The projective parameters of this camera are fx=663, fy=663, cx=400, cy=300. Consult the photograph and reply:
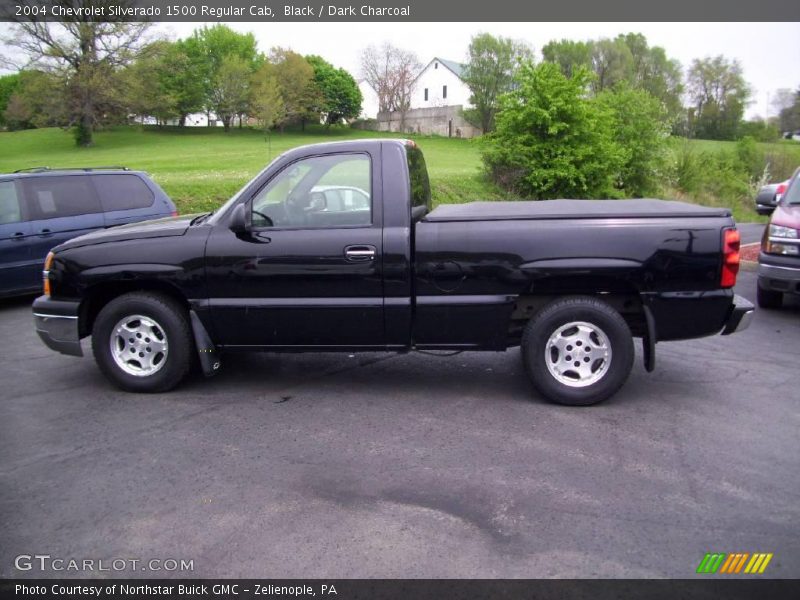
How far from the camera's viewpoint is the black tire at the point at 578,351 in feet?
15.8

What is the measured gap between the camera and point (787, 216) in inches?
307

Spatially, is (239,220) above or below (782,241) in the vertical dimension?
above

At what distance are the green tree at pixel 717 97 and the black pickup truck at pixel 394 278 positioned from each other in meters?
64.2

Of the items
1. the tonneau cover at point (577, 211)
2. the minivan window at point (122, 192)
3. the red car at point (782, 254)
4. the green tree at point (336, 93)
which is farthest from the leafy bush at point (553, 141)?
the green tree at point (336, 93)

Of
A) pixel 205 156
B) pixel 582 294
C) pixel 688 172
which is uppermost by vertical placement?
pixel 205 156

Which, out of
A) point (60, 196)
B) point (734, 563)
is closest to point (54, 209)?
point (60, 196)

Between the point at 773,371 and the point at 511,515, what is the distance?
3.65 metres

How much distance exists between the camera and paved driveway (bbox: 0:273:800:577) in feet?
10.3

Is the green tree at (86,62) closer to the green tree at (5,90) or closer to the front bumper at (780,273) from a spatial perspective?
the green tree at (5,90)

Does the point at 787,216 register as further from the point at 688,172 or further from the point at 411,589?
the point at 688,172

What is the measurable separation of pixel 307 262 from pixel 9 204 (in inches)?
235

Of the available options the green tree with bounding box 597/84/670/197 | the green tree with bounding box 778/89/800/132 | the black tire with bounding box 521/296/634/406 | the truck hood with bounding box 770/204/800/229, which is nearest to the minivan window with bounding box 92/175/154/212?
the black tire with bounding box 521/296/634/406

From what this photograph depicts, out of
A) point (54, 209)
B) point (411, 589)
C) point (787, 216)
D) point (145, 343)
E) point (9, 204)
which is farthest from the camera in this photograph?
point (54, 209)

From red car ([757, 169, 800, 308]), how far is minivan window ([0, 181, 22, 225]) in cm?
940
